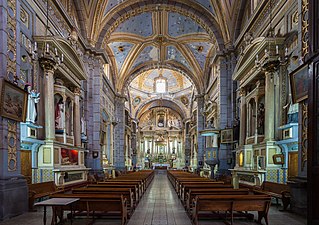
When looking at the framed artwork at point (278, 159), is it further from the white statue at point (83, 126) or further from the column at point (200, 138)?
the column at point (200, 138)

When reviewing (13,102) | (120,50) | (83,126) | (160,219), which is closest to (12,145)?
(13,102)

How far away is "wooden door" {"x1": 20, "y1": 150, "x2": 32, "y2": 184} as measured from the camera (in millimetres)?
9207

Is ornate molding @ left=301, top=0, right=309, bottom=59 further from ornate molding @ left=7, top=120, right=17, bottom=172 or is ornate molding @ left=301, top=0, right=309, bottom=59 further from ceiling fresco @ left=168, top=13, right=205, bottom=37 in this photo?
ceiling fresco @ left=168, top=13, right=205, bottom=37

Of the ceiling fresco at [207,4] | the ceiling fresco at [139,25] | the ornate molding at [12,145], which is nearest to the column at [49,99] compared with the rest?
the ornate molding at [12,145]

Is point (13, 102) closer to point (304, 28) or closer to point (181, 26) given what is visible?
point (304, 28)

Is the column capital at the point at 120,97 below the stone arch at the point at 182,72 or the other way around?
below

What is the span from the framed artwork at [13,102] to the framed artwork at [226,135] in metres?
10.8

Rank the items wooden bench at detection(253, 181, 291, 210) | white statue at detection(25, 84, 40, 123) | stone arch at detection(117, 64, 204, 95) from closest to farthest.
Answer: wooden bench at detection(253, 181, 291, 210), white statue at detection(25, 84, 40, 123), stone arch at detection(117, 64, 204, 95)

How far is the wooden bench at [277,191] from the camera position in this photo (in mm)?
7949

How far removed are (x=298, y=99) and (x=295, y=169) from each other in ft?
8.16

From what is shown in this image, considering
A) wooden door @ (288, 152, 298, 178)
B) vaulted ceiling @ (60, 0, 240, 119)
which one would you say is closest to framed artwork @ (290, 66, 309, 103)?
wooden door @ (288, 152, 298, 178)

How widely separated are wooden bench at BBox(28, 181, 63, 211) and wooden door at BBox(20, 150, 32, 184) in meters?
0.58

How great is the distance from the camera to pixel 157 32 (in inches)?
969

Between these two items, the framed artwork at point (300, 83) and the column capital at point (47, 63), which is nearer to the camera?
the framed artwork at point (300, 83)
